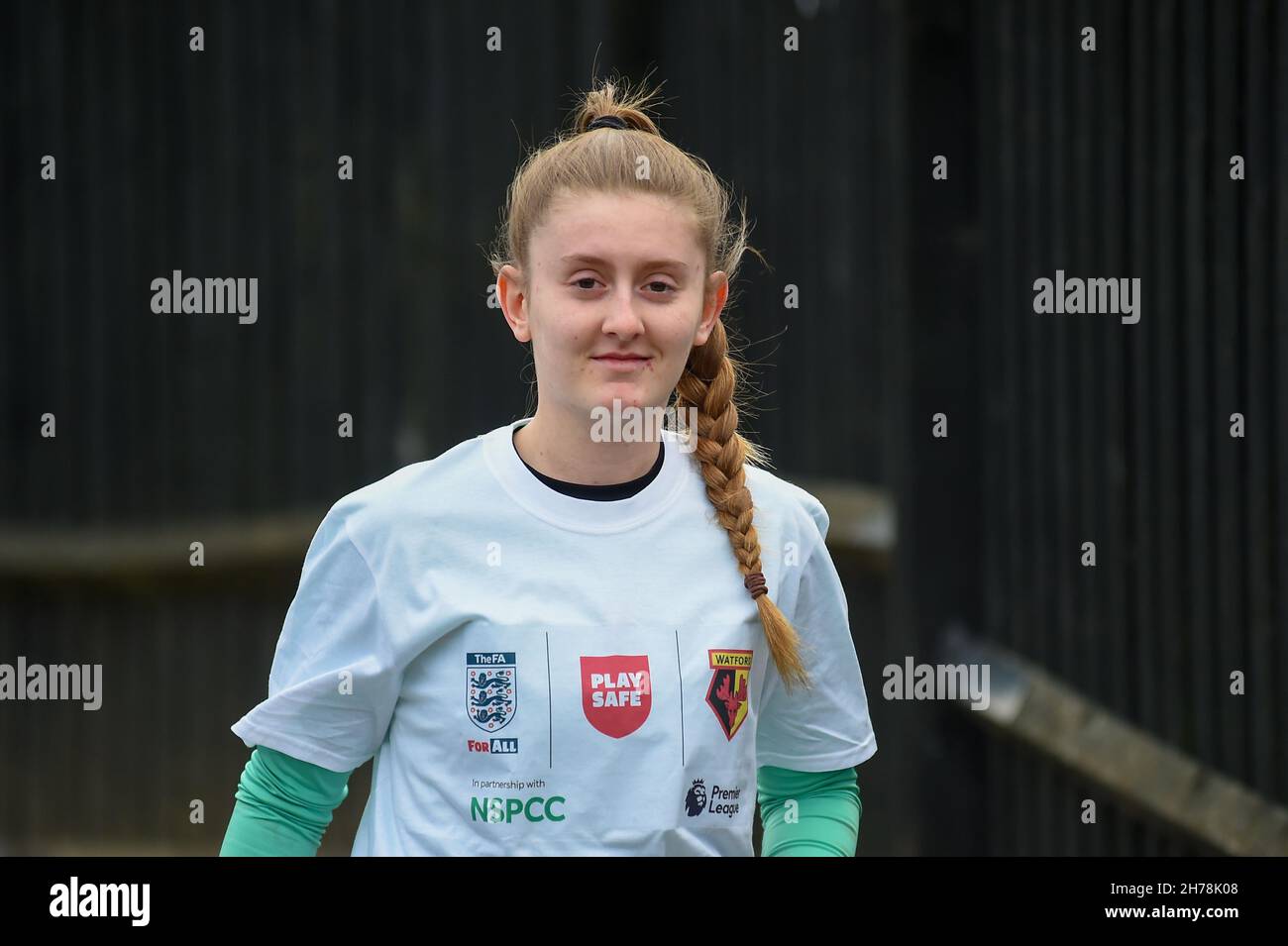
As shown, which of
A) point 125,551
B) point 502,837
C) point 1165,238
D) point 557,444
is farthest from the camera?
point 125,551

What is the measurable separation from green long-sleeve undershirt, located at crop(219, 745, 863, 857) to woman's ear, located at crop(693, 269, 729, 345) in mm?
685

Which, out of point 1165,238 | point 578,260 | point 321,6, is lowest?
point 578,260

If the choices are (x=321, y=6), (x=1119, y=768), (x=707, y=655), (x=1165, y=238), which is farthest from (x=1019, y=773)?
(x=321, y=6)

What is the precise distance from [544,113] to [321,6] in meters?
0.98

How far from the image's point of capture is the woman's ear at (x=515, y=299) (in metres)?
2.38

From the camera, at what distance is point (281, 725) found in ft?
7.40

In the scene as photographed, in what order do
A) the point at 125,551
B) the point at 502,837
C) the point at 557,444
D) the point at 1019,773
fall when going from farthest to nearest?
the point at 125,551 → the point at 1019,773 → the point at 557,444 → the point at 502,837

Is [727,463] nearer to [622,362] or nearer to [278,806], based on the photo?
[622,362]
